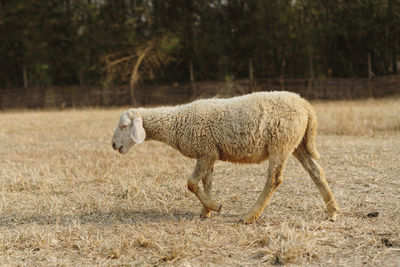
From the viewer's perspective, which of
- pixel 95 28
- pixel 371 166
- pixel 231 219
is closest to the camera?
pixel 231 219

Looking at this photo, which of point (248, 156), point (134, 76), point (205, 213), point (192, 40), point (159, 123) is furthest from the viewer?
point (192, 40)

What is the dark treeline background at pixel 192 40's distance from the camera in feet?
85.4

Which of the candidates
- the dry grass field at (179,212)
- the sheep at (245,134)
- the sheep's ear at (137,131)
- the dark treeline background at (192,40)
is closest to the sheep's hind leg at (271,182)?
the sheep at (245,134)

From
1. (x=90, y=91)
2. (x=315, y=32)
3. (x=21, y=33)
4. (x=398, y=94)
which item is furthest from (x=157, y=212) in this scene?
(x=21, y=33)

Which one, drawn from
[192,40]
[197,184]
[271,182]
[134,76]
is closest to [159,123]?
[197,184]

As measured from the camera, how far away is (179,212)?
197 inches

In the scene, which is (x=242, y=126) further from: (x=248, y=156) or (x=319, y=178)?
(x=319, y=178)

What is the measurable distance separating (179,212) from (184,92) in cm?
2019

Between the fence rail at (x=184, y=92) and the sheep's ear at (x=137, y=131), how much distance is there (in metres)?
16.6

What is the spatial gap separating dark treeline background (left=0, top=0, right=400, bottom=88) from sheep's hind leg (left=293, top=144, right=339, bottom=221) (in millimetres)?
21089

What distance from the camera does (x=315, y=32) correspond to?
27.1 m

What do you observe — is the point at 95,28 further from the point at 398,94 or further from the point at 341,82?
the point at 398,94

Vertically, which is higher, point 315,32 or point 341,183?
point 315,32

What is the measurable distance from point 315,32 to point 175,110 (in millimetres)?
24349
